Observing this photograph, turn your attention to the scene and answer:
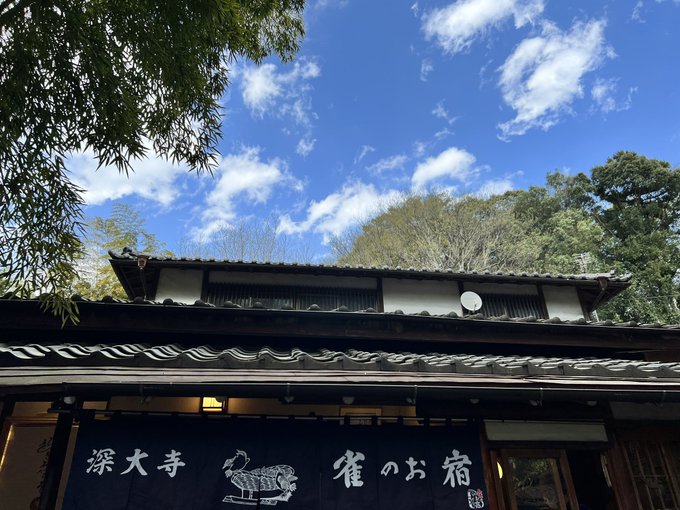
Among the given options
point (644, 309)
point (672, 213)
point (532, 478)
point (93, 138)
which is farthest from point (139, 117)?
point (672, 213)

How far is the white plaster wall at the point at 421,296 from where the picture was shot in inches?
319

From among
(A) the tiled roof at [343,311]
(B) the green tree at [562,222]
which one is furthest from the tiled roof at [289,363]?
(B) the green tree at [562,222]

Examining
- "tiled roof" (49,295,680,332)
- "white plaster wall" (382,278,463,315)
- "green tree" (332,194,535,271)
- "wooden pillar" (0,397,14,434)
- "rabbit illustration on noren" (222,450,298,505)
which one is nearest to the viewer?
"rabbit illustration on noren" (222,450,298,505)

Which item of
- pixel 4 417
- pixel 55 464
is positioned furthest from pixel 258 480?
pixel 4 417

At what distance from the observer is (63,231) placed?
4.90 m

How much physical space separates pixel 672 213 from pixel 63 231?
1173 inches

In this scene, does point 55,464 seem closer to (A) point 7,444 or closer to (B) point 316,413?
(A) point 7,444

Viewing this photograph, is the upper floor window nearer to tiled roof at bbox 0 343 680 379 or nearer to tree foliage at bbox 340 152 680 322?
tiled roof at bbox 0 343 680 379

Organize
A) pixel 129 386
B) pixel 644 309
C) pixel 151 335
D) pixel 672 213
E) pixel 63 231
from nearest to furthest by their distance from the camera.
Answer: pixel 129 386, pixel 63 231, pixel 151 335, pixel 644 309, pixel 672 213

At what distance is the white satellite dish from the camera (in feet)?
25.3

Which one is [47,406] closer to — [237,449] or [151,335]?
[151,335]

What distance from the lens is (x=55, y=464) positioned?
4.00 metres

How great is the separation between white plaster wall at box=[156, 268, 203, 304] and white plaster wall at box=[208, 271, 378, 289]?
0.94 ft

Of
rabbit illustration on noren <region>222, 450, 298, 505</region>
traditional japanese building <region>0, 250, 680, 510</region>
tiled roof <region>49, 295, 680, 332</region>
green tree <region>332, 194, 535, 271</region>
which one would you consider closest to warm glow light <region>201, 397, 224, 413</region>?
traditional japanese building <region>0, 250, 680, 510</region>
